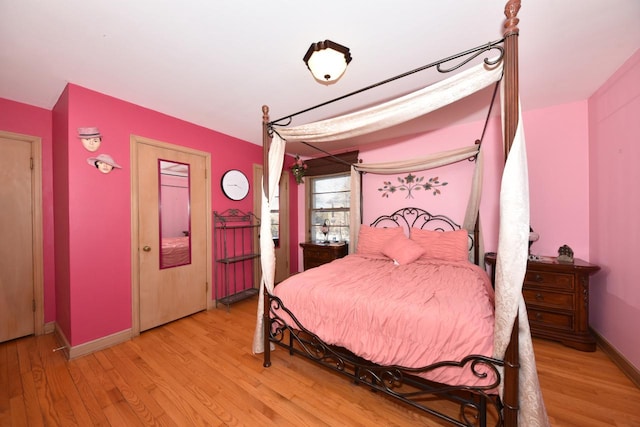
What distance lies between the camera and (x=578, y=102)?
2.61 m

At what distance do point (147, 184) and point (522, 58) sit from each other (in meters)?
3.92

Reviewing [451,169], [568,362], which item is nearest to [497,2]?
[451,169]

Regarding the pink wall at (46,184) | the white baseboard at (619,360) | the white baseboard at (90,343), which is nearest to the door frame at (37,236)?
the pink wall at (46,184)

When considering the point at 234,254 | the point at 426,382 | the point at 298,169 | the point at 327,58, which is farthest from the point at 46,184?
the point at 426,382

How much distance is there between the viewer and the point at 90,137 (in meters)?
2.25

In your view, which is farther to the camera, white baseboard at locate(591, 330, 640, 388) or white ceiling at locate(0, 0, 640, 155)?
white baseboard at locate(591, 330, 640, 388)

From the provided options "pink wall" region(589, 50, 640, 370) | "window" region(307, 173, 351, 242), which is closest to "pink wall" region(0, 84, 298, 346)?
"window" region(307, 173, 351, 242)

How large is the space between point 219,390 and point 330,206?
11.2 ft

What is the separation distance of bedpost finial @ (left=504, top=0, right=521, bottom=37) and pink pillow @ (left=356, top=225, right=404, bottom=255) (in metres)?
2.34

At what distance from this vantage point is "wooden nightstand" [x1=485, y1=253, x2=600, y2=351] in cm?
223

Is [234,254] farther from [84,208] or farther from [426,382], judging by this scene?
[426,382]

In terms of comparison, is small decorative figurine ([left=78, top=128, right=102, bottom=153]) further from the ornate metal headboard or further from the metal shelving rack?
the ornate metal headboard

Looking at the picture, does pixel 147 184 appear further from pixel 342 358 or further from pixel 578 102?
pixel 578 102

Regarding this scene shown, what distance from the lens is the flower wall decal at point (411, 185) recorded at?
3410 millimetres
